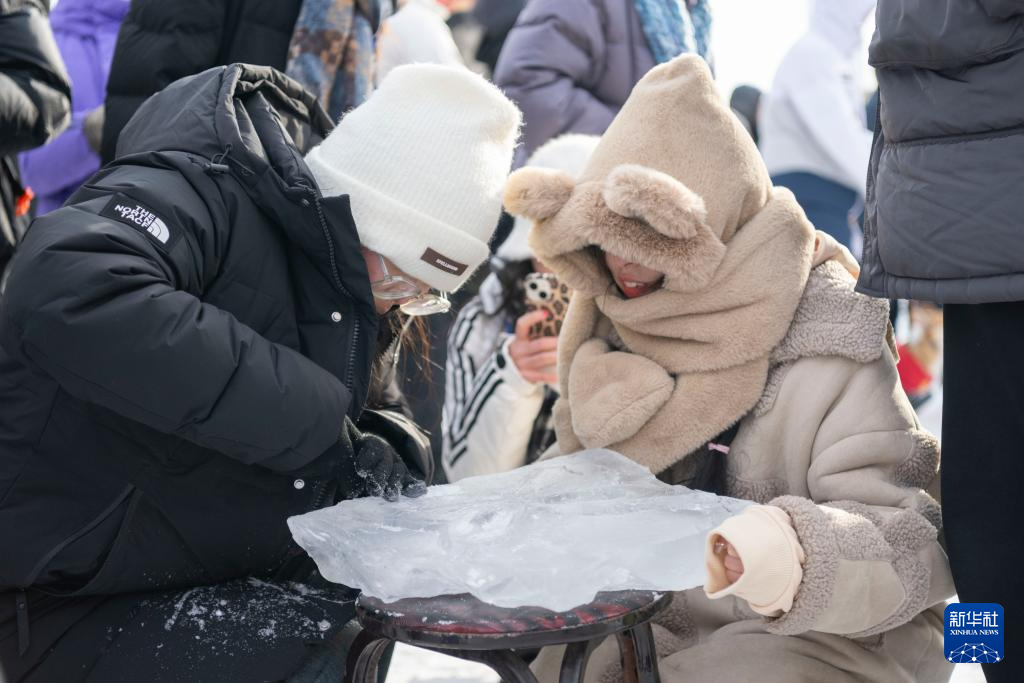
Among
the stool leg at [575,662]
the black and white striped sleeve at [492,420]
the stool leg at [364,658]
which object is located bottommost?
the black and white striped sleeve at [492,420]

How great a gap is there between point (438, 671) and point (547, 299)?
37.6 inches

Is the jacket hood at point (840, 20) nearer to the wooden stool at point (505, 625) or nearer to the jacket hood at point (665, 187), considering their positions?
the jacket hood at point (665, 187)

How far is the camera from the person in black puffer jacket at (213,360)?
5.04 feet

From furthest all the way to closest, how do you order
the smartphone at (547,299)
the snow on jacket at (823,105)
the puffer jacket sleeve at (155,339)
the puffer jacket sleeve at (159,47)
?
the snow on jacket at (823,105) < the puffer jacket sleeve at (159,47) < the smartphone at (547,299) < the puffer jacket sleeve at (155,339)

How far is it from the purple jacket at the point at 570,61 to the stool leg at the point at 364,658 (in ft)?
6.33

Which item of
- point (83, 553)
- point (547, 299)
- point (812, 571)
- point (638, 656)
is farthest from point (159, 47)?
point (812, 571)

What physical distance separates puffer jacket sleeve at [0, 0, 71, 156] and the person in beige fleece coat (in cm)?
140

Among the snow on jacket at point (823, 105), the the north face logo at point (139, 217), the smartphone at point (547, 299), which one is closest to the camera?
the the north face logo at point (139, 217)

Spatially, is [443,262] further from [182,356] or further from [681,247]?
[182,356]

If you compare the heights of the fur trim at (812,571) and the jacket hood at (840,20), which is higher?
the jacket hood at (840,20)

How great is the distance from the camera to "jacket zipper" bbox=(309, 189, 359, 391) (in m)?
1.77

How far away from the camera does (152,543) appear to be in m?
1.75

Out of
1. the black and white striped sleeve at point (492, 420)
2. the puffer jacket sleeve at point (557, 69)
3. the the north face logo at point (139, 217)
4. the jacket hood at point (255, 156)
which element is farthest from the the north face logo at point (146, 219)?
the puffer jacket sleeve at point (557, 69)

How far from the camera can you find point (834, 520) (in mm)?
1533
